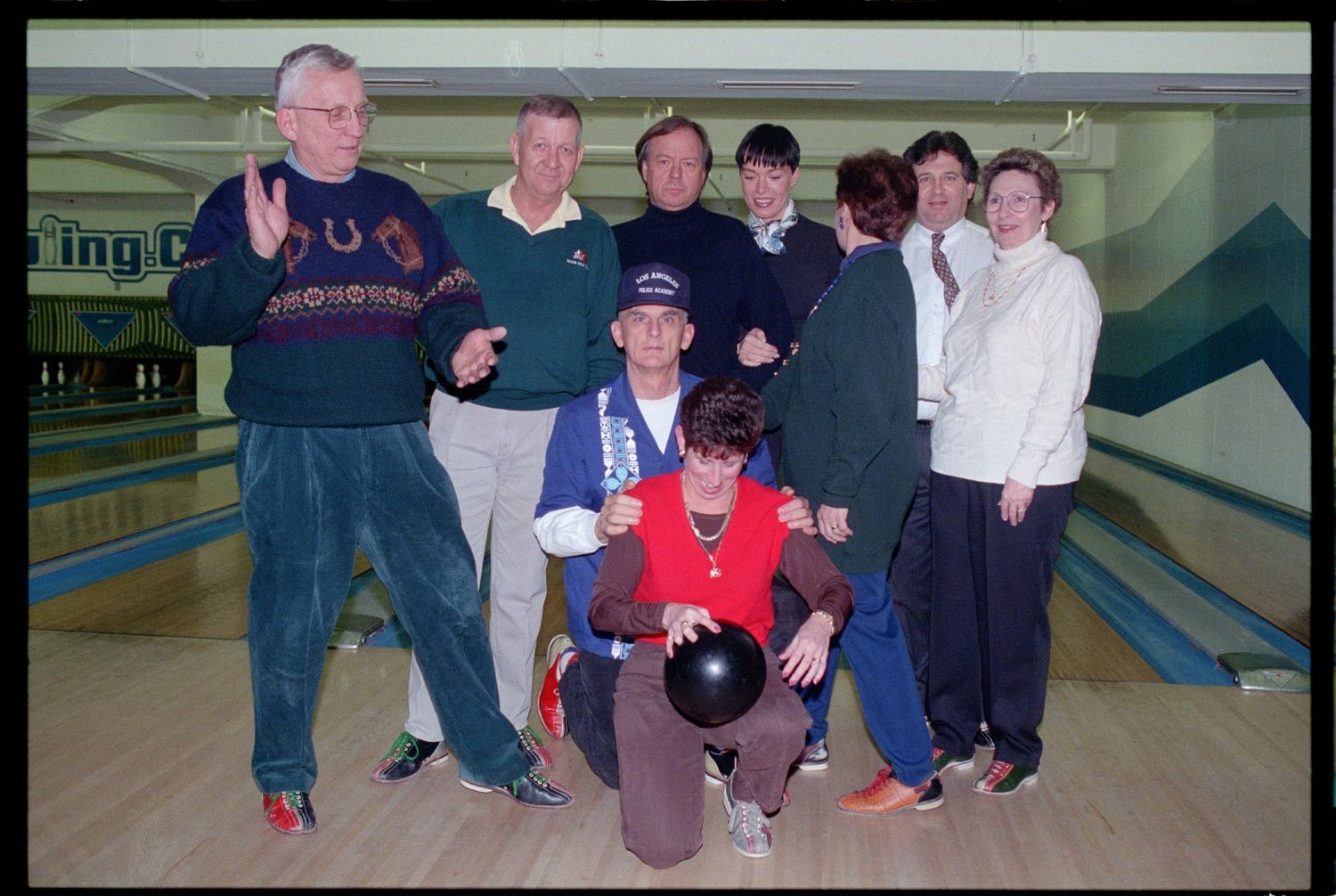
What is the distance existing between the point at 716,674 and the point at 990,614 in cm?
74

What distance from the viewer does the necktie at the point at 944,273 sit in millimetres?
2656

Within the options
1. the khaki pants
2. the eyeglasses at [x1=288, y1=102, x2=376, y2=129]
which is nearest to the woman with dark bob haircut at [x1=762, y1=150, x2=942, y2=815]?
the khaki pants

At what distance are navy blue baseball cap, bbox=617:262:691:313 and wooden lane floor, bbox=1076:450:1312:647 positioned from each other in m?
1.96

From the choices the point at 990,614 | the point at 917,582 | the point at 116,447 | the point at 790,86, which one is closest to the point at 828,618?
the point at 990,614

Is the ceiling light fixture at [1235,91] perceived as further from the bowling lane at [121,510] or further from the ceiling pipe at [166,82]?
the bowling lane at [121,510]

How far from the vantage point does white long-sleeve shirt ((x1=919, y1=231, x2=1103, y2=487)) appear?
221cm

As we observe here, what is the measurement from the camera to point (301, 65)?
1.97 meters

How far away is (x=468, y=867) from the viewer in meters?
2.01

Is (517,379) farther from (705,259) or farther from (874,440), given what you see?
(874,440)

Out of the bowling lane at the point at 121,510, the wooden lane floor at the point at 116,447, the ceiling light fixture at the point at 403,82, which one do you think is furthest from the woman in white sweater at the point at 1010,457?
the wooden lane floor at the point at 116,447

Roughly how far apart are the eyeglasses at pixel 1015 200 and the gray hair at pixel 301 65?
4.24ft

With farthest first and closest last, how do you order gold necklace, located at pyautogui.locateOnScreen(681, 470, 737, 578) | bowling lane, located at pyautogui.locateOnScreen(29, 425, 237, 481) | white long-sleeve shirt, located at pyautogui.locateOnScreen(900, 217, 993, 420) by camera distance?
bowling lane, located at pyautogui.locateOnScreen(29, 425, 237, 481), white long-sleeve shirt, located at pyautogui.locateOnScreen(900, 217, 993, 420), gold necklace, located at pyautogui.locateOnScreen(681, 470, 737, 578)

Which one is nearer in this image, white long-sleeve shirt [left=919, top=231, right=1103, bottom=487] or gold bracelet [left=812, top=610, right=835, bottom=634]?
gold bracelet [left=812, top=610, right=835, bottom=634]

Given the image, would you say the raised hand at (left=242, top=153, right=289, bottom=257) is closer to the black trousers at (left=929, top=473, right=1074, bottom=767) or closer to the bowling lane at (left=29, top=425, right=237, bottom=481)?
the black trousers at (left=929, top=473, right=1074, bottom=767)
